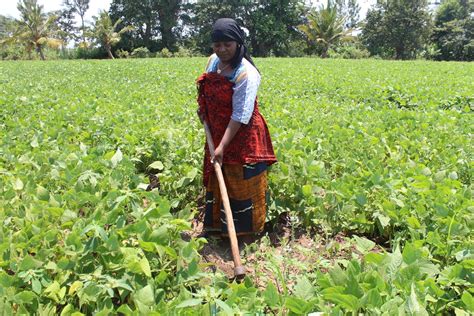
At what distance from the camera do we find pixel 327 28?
109 ft

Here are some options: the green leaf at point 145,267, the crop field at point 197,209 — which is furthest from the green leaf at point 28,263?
the green leaf at point 145,267

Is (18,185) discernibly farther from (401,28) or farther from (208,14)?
(401,28)

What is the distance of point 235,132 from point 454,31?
129 feet

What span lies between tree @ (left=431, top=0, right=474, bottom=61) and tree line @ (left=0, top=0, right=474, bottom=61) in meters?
0.07

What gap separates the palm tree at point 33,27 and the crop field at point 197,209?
99.3 feet

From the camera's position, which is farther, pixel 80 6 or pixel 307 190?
pixel 80 6

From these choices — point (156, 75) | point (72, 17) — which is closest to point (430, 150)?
point (156, 75)

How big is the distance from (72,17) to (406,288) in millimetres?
64972

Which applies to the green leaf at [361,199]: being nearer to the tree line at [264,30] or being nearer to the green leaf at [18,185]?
the green leaf at [18,185]

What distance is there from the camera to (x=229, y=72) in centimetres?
289

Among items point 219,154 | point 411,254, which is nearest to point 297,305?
point 411,254

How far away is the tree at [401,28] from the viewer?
3553 centimetres

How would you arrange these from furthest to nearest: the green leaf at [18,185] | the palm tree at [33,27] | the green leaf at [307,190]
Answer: the palm tree at [33,27]
the green leaf at [307,190]
the green leaf at [18,185]

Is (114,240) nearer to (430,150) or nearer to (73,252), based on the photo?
(73,252)
